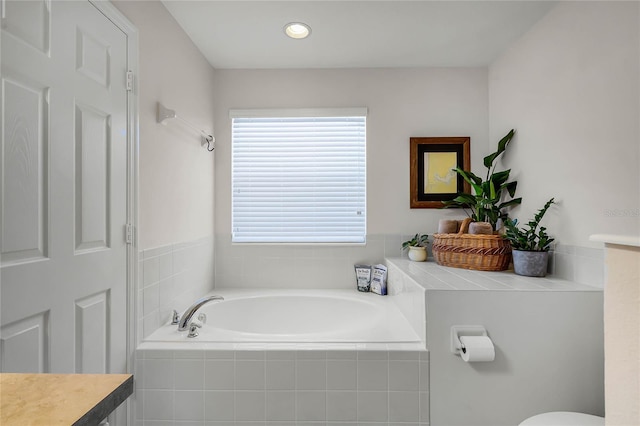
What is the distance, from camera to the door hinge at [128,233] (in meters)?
1.35

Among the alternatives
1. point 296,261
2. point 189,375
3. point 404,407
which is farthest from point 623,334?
point 296,261

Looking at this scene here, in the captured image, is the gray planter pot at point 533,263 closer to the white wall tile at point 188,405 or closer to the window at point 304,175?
the window at point 304,175

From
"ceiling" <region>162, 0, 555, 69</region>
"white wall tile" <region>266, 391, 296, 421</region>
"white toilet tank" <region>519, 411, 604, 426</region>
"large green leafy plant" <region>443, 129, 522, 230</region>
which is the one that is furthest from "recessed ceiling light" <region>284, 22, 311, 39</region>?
"white toilet tank" <region>519, 411, 604, 426</region>

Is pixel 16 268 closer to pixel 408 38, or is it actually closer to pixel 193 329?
pixel 193 329

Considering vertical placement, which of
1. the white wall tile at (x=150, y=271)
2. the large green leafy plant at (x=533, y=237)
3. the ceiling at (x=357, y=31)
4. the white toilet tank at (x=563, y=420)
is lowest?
the white toilet tank at (x=563, y=420)

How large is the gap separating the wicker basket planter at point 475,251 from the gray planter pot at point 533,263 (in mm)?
134

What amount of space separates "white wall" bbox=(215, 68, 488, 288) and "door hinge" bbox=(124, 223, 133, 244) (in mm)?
1054

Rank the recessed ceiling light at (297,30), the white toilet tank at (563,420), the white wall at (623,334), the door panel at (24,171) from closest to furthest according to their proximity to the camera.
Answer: the white wall at (623,334)
the door panel at (24,171)
the white toilet tank at (563,420)
the recessed ceiling light at (297,30)

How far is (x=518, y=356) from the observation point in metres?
1.36

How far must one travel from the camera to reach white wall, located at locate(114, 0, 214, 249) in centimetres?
148

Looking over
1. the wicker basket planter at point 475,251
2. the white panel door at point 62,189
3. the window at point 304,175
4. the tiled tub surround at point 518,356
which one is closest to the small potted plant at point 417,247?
the wicker basket planter at point 475,251

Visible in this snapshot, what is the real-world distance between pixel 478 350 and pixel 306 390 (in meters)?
0.79

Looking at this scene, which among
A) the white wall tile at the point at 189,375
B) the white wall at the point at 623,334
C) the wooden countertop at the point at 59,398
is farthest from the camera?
the white wall tile at the point at 189,375

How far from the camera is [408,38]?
6.49 ft
